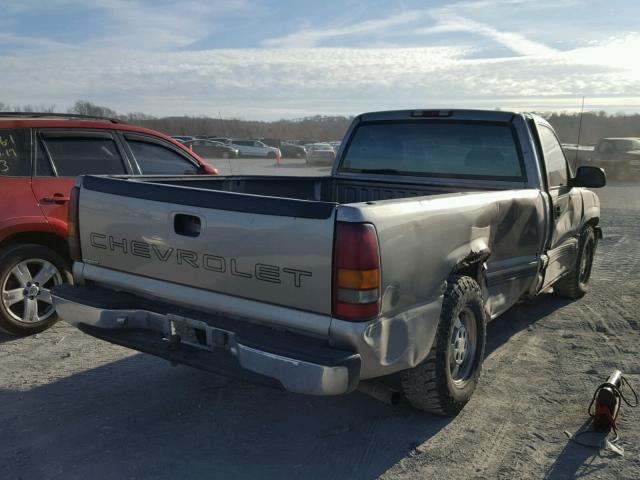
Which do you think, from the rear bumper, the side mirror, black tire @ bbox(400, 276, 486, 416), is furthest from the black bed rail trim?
the side mirror

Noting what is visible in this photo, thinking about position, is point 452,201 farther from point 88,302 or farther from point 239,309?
point 88,302

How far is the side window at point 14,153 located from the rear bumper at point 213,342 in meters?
1.76

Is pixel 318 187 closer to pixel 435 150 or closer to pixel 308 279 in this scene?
pixel 435 150

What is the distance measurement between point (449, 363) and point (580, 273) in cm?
346

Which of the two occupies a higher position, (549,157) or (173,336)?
(549,157)

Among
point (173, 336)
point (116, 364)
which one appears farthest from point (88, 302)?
point (116, 364)

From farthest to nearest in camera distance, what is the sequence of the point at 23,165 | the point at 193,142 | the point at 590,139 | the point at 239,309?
A: 1. the point at 590,139
2. the point at 193,142
3. the point at 23,165
4. the point at 239,309

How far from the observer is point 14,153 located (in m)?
5.08

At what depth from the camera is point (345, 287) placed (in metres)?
2.81

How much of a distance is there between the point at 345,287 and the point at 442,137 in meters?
2.85

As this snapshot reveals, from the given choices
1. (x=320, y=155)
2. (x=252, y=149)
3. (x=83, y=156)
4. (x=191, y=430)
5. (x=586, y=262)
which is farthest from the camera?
(x=252, y=149)

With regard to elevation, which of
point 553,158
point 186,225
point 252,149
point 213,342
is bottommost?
point 252,149

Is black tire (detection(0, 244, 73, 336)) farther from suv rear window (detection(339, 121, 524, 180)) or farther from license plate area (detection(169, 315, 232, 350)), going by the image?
suv rear window (detection(339, 121, 524, 180))

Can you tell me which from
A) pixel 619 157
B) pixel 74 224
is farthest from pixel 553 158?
pixel 619 157
